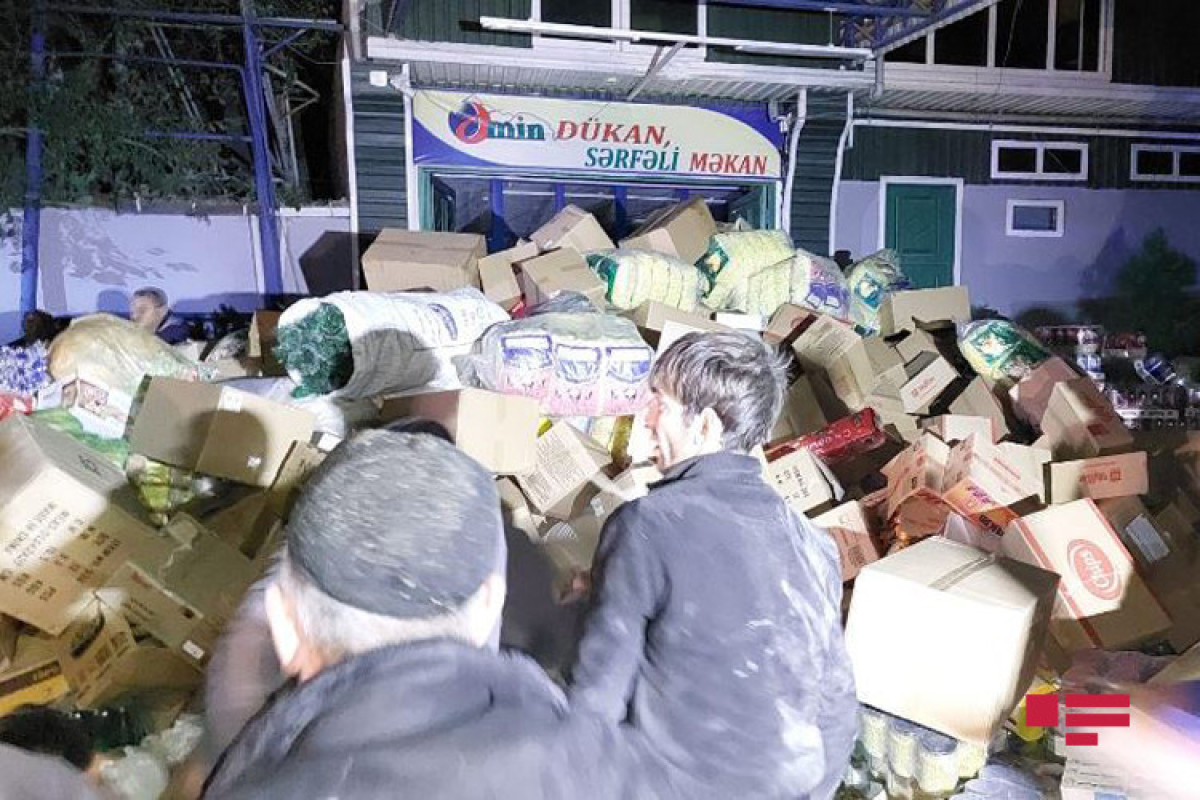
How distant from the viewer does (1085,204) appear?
867 centimetres

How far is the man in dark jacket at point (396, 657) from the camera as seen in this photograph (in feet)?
2.69

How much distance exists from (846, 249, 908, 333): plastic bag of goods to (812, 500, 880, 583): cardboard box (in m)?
2.49

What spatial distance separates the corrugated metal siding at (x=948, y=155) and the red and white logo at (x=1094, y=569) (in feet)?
18.0

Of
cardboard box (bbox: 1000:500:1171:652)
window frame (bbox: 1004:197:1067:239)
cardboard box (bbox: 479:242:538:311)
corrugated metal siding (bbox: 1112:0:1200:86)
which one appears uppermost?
corrugated metal siding (bbox: 1112:0:1200:86)

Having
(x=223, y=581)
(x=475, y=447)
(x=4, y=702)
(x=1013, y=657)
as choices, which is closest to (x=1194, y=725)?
(x=1013, y=657)

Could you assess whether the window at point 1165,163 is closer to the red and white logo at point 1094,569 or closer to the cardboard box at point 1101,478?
the cardboard box at point 1101,478

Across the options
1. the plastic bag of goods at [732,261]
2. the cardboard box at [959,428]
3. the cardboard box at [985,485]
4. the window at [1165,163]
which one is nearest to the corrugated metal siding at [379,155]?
the plastic bag of goods at [732,261]

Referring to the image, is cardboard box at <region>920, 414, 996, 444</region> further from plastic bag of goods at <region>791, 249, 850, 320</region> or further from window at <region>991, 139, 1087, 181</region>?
window at <region>991, 139, 1087, 181</region>

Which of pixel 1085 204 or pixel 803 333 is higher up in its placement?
pixel 1085 204

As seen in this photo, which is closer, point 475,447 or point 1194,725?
point 1194,725

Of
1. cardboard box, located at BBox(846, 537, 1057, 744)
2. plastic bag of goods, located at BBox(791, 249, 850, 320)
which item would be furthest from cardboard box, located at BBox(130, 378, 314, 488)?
plastic bag of goods, located at BBox(791, 249, 850, 320)

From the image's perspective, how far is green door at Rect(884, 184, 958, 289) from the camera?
27.2ft

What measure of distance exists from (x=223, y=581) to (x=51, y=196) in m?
5.02

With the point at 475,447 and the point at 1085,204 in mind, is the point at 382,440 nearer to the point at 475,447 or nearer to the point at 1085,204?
the point at 475,447
